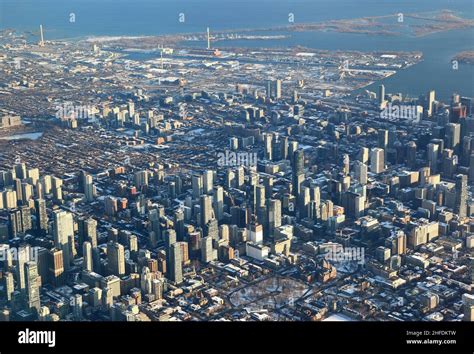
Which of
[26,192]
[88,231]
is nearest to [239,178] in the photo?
[88,231]

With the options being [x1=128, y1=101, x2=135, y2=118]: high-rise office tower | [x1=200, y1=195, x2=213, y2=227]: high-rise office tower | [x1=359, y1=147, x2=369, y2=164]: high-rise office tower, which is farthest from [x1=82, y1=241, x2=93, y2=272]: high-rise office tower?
[x1=128, y1=101, x2=135, y2=118]: high-rise office tower

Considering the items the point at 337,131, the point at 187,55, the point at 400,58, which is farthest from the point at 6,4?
the point at 337,131

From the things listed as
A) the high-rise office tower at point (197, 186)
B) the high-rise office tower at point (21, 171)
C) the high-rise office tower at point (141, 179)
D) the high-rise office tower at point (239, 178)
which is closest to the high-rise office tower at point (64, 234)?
the high-rise office tower at point (197, 186)

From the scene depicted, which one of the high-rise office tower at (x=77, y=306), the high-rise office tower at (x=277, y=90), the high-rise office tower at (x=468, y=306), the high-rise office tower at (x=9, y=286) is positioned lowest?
the high-rise office tower at (x=468, y=306)

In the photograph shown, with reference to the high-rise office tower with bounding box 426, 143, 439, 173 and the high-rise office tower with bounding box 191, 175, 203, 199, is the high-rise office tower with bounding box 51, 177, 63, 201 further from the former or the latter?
the high-rise office tower with bounding box 426, 143, 439, 173

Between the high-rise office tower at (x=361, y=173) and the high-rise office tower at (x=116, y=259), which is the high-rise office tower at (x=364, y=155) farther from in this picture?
the high-rise office tower at (x=116, y=259)

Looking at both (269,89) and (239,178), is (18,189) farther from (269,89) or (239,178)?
(269,89)
